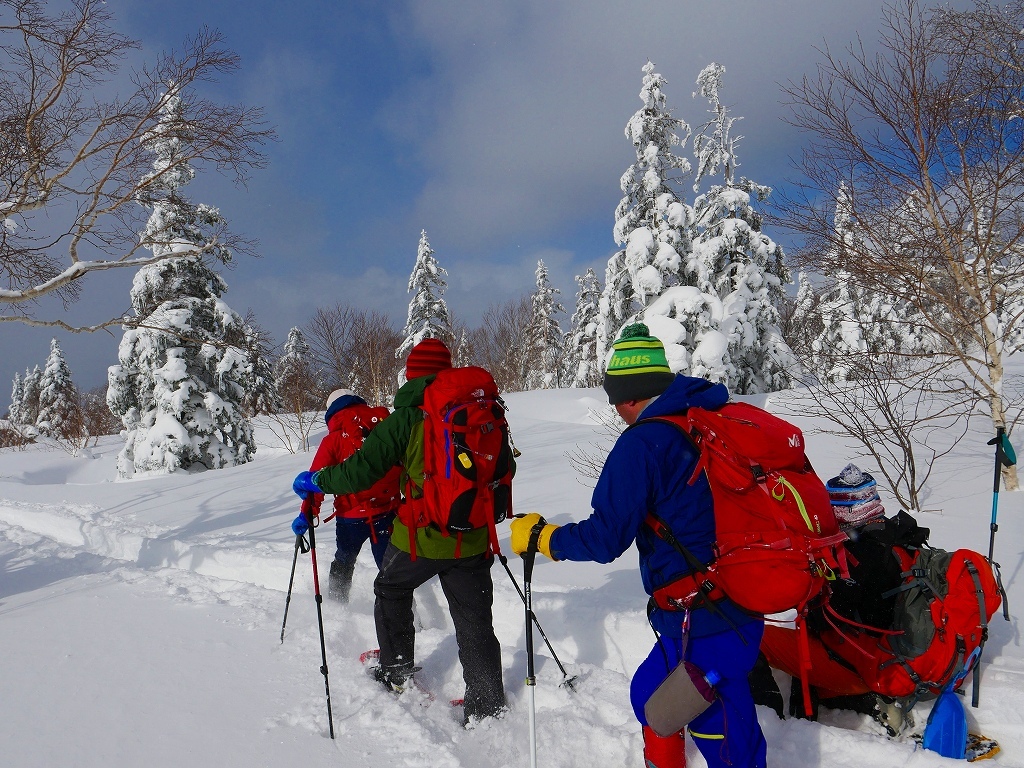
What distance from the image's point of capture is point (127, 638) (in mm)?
4484

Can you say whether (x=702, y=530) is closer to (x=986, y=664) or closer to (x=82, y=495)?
(x=986, y=664)

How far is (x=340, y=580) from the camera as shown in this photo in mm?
5000

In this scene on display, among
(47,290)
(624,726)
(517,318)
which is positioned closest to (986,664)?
(624,726)

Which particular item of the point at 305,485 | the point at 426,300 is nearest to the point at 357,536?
the point at 305,485

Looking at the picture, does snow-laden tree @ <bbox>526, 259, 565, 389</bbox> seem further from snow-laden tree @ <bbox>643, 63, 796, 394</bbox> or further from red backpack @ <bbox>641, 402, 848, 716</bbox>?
red backpack @ <bbox>641, 402, 848, 716</bbox>

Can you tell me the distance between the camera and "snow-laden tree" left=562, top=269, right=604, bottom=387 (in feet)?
→ 102

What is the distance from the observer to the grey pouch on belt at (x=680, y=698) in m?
2.20

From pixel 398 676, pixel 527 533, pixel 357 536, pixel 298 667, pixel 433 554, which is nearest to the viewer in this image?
pixel 527 533

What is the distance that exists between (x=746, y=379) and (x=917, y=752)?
17.5 metres

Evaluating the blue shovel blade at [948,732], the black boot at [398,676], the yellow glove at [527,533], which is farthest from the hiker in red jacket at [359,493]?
the blue shovel blade at [948,732]

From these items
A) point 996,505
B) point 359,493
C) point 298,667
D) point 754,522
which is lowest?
point 298,667

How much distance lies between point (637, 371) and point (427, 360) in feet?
5.06

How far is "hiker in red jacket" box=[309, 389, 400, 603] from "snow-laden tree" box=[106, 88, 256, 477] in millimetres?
14462

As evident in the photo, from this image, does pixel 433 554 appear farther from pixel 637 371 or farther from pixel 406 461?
pixel 637 371
